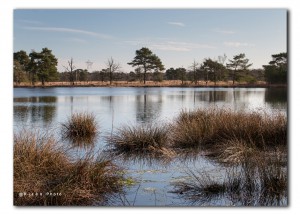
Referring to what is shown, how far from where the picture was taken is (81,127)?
27.2 feet

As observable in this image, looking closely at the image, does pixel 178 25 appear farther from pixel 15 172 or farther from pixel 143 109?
pixel 143 109

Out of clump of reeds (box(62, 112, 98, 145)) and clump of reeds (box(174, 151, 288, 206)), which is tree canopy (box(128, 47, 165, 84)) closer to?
clump of reeds (box(174, 151, 288, 206))

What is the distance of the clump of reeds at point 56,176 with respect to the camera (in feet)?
15.0

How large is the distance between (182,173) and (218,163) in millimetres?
665

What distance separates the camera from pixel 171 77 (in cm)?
616

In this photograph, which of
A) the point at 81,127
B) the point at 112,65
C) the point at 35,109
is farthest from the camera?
the point at 35,109

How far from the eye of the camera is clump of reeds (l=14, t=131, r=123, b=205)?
456 centimetres

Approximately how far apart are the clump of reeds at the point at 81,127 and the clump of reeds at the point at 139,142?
770 mm

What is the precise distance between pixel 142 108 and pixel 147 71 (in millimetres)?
3267

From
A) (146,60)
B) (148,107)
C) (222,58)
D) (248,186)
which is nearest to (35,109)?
(148,107)

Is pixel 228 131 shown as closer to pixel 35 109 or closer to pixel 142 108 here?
pixel 142 108

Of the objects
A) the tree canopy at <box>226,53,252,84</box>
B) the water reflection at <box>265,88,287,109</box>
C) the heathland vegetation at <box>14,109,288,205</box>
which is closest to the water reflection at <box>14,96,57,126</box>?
the heathland vegetation at <box>14,109,288,205</box>

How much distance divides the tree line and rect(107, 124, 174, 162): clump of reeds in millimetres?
1078

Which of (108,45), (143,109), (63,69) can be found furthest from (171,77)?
(143,109)
